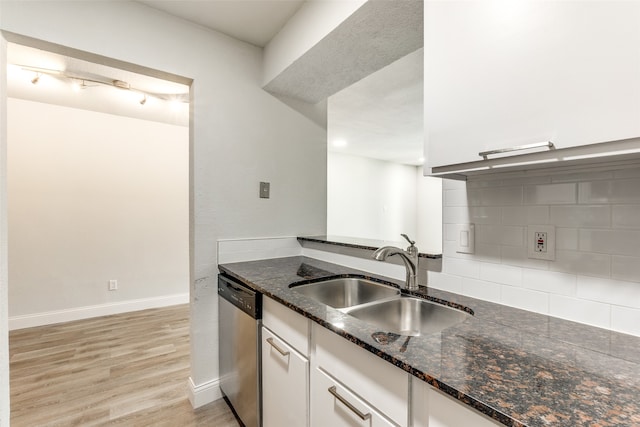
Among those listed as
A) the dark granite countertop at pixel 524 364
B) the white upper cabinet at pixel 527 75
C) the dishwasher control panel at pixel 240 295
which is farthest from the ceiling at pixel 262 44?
the dark granite countertop at pixel 524 364

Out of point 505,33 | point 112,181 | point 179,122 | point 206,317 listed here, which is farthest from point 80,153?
point 505,33

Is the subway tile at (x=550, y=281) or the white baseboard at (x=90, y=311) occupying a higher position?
the subway tile at (x=550, y=281)

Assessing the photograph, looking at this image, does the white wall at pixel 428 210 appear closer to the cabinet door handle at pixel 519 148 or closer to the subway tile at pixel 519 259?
the subway tile at pixel 519 259

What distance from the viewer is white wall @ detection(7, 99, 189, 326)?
3.03m

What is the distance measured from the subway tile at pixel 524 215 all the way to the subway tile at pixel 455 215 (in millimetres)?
149

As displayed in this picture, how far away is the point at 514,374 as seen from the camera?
66 centimetres

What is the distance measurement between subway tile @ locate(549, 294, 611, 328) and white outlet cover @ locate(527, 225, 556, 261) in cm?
14

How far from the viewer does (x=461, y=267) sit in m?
1.25

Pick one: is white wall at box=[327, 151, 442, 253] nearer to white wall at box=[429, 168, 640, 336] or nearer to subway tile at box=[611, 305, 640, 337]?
white wall at box=[429, 168, 640, 336]

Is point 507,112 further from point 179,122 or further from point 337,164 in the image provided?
point 337,164

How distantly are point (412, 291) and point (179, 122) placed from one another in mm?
3717

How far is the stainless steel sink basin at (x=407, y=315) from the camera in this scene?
1.19 m

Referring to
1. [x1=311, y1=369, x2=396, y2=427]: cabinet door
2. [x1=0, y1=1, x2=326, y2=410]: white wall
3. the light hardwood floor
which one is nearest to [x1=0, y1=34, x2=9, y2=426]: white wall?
[x1=0, y1=1, x2=326, y2=410]: white wall

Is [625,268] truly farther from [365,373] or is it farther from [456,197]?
[365,373]
